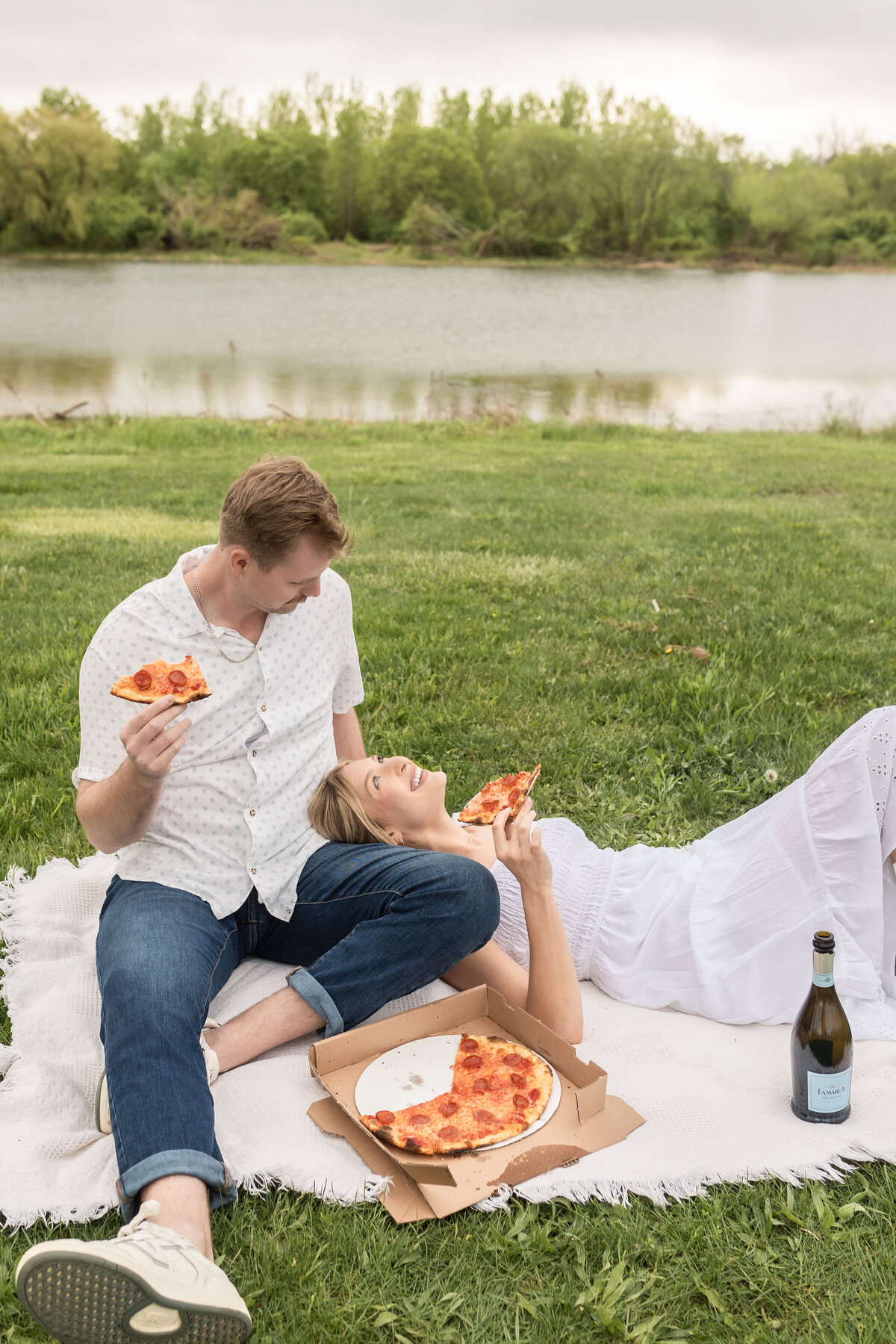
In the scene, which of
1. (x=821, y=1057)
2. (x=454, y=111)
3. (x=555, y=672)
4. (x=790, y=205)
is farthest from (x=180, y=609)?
(x=454, y=111)

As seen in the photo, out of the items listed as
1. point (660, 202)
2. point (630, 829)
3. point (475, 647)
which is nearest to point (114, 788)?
point (630, 829)

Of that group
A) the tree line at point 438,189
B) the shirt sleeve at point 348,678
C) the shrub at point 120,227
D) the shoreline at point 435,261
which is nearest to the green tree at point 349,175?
the tree line at point 438,189

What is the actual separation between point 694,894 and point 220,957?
173 cm

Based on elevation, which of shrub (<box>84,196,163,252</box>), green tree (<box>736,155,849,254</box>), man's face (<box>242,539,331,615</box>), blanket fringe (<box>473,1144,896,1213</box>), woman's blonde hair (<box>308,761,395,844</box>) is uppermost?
green tree (<box>736,155,849,254</box>)

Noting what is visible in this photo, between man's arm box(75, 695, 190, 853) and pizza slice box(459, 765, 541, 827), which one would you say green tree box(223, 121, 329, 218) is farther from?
man's arm box(75, 695, 190, 853)

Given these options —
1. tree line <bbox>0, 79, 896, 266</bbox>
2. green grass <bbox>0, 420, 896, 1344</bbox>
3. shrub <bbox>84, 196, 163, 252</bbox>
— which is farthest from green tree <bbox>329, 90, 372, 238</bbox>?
green grass <bbox>0, 420, 896, 1344</bbox>

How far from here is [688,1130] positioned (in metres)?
3.22

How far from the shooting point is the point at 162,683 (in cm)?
325

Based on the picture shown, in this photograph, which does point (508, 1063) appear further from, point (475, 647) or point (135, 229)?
point (135, 229)

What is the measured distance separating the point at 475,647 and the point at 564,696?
873 mm

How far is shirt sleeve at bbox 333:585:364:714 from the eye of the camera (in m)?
4.06

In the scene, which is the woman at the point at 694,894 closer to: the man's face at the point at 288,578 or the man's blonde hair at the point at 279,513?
the man's face at the point at 288,578

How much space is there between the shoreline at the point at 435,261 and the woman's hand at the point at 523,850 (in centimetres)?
6650

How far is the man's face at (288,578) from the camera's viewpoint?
3.33 m
